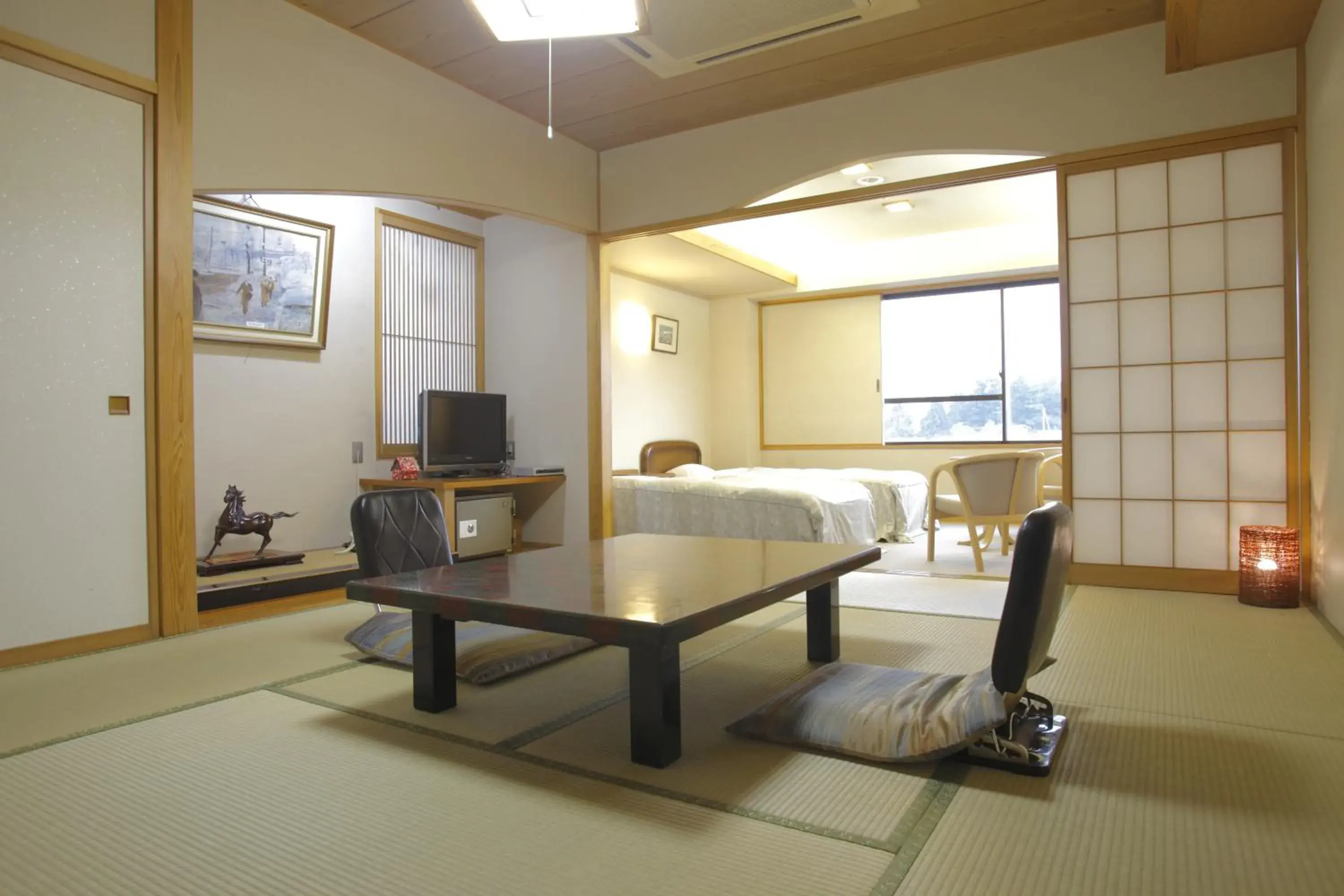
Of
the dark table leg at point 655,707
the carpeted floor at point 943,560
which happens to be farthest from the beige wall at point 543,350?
the dark table leg at point 655,707

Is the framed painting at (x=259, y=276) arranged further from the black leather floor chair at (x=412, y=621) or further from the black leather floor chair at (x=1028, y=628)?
the black leather floor chair at (x=1028, y=628)

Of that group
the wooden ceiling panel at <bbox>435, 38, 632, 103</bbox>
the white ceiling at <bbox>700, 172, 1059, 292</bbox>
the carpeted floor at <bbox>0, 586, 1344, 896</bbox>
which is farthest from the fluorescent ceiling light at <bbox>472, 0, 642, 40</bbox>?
the white ceiling at <bbox>700, 172, 1059, 292</bbox>

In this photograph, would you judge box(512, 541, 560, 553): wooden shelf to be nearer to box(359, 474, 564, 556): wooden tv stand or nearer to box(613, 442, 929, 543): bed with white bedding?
box(359, 474, 564, 556): wooden tv stand

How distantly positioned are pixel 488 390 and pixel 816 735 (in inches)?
177

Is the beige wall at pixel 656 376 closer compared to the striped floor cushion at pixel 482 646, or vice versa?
the striped floor cushion at pixel 482 646

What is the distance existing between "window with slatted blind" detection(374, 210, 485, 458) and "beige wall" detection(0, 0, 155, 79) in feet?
7.05

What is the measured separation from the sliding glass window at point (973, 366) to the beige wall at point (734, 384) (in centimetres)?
140

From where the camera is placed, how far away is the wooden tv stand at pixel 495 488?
479 cm

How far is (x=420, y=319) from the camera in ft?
18.4

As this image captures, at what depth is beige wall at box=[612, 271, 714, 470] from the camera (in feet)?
23.6

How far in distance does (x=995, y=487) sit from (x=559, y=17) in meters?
3.57

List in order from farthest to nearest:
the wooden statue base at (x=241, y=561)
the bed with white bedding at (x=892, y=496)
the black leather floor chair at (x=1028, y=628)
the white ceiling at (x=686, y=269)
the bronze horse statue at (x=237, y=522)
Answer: the white ceiling at (x=686, y=269), the bed with white bedding at (x=892, y=496), the bronze horse statue at (x=237, y=522), the wooden statue base at (x=241, y=561), the black leather floor chair at (x=1028, y=628)

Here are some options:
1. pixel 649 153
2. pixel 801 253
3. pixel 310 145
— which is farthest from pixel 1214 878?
pixel 801 253

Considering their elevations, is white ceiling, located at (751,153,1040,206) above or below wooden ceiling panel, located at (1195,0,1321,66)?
above
